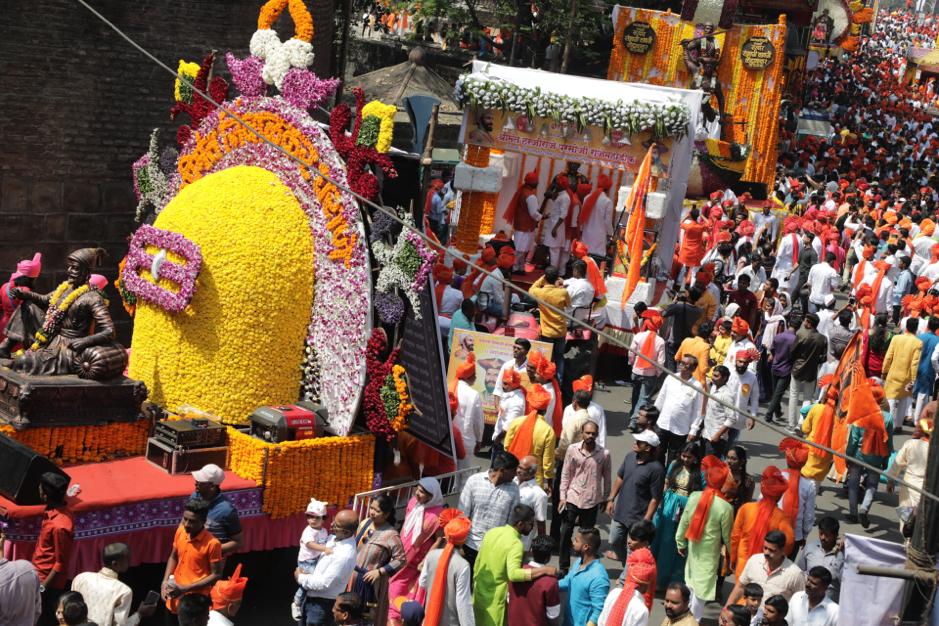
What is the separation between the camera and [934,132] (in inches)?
2012

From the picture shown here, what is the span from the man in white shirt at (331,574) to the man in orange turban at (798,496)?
3595mm

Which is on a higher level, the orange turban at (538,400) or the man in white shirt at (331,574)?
the orange turban at (538,400)

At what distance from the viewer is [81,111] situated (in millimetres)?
15375

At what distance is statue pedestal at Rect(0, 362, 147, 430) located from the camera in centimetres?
1016

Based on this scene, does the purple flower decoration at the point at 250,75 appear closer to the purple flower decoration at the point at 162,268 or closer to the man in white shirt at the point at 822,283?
the purple flower decoration at the point at 162,268

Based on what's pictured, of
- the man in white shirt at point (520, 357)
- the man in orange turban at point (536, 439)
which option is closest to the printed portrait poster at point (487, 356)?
the man in white shirt at point (520, 357)

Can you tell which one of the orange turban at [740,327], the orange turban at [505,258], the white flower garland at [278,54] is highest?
the white flower garland at [278,54]

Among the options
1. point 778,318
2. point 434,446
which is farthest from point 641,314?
point 434,446

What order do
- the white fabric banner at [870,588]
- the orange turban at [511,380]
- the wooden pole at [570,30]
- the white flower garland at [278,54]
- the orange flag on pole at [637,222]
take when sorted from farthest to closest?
the wooden pole at [570,30]
the orange flag on pole at [637,222]
the orange turban at [511,380]
the white flower garland at [278,54]
the white fabric banner at [870,588]

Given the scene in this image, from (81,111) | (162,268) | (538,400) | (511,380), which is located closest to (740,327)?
(511,380)

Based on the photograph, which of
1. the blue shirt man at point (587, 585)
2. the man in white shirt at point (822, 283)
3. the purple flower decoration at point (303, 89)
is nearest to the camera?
the blue shirt man at point (587, 585)

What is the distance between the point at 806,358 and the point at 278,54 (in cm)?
730

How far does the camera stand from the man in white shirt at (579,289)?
15859 mm

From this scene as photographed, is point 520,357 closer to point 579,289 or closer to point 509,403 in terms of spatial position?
point 509,403
